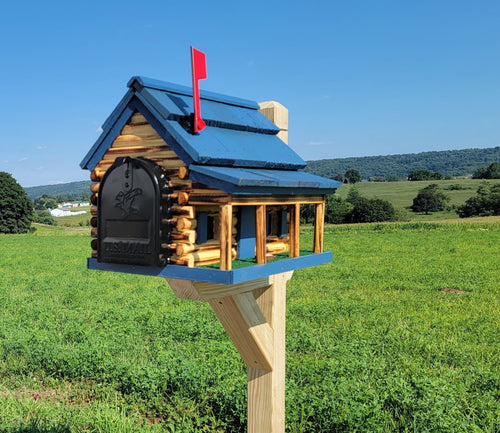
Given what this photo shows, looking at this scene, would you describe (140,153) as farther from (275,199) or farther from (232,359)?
(232,359)

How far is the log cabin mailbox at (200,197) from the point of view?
7.92ft

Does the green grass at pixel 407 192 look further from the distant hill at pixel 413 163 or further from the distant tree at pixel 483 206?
the distant hill at pixel 413 163

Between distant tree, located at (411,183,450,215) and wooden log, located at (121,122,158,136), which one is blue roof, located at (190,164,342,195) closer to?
wooden log, located at (121,122,158,136)

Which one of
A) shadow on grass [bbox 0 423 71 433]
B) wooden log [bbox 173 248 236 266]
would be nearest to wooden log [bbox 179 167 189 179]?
wooden log [bbox 173 248 236 266]

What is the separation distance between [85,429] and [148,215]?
3518 mm

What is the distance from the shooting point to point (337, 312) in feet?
32.2

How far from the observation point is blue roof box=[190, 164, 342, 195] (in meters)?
2.27

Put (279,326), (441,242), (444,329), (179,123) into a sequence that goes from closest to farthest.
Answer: (179,123)
(279,326)
(444,329)
(441,242)

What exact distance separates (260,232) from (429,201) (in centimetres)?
6900

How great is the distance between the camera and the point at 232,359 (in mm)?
6434

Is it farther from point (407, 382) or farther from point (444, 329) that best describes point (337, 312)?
point (407, 382)

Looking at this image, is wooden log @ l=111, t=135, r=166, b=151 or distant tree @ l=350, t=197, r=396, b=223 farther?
distant tree @ l=350, t=197, r=396, b=223

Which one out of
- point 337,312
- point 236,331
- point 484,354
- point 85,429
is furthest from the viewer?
point 337,312

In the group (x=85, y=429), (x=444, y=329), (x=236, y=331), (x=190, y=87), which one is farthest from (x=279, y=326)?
(x=444, y=329)
